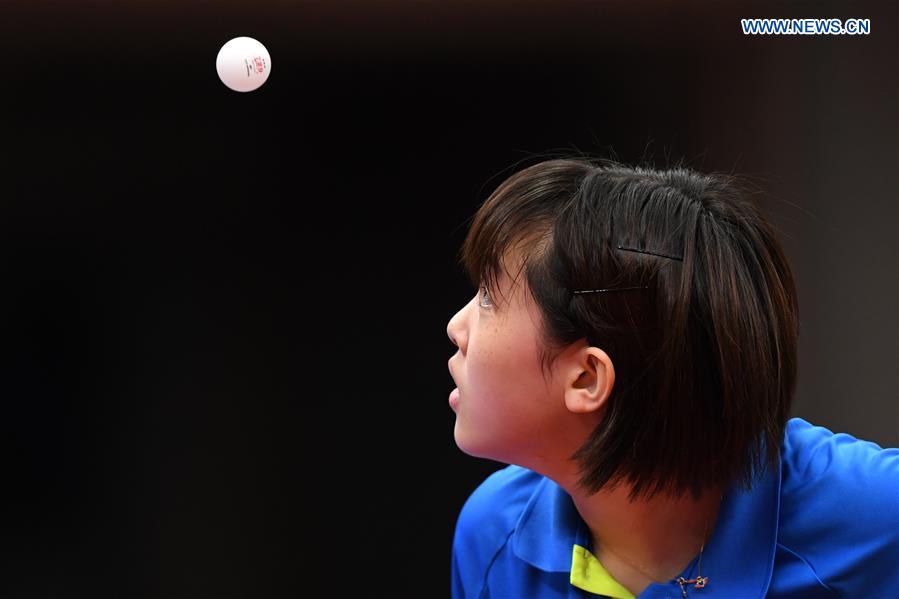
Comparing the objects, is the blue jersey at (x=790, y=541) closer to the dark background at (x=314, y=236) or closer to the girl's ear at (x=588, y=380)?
the girl's ear at (x=588, y=380)

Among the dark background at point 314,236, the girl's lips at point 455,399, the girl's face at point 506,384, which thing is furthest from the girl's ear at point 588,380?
the dark background at point 314,236

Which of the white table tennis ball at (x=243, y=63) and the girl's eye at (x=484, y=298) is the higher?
the white table tennis ball at (x=243, y=63)

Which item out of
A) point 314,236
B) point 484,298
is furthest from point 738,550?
point 314,236

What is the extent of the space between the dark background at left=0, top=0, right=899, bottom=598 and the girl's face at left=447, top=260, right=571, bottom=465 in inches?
21.1

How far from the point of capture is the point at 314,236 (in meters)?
1.41

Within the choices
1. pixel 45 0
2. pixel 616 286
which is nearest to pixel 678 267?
pixel 616 286

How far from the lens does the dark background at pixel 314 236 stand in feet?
4.46

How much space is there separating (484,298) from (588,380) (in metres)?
0.12

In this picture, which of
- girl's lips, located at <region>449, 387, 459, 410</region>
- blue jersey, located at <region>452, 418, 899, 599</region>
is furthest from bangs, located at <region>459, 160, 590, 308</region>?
blue jersey, located at <region>452, 418, 899, 599</region>

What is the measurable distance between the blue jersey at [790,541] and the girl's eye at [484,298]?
0.77ft

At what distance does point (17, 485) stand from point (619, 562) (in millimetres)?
904

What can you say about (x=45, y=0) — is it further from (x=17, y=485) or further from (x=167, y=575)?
(x=167, y=575)

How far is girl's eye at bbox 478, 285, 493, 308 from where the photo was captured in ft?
2.93

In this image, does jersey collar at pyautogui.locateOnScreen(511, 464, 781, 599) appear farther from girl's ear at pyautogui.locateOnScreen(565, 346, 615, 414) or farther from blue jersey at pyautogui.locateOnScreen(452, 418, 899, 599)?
girl's ear at pyautogui.locateOnScreen(565, 346, 615, 414)
